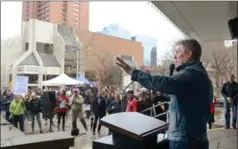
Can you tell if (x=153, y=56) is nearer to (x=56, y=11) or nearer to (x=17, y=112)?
(x=56, y=11)

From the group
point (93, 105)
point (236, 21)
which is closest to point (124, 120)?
point (93, 105)

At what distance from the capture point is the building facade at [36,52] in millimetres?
2781

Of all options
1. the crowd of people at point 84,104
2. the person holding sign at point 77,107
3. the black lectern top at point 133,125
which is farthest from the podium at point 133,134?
the person holding sign at point 77,107

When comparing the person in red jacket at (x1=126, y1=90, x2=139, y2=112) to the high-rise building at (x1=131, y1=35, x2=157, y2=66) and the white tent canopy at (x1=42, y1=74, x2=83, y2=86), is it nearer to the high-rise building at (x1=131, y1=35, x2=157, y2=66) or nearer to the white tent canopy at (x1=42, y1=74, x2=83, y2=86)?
the high-rise building at (x1=131, y1=35, x2=157, y2=66)

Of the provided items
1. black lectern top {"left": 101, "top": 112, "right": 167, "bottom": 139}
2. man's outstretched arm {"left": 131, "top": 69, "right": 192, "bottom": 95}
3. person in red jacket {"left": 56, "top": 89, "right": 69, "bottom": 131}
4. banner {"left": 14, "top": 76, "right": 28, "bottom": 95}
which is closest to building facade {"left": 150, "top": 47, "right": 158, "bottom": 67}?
person in red jacket {"left": 56, "top": 89, "right": 69, "bottom": 131}

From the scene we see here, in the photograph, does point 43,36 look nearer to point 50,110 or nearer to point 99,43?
point 99,43

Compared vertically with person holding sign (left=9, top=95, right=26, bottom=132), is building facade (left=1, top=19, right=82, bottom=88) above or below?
above

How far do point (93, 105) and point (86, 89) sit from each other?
821 mm

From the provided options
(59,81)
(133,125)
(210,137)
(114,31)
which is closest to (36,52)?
(59,81)

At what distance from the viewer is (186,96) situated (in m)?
0.97

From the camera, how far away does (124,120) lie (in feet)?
3.99

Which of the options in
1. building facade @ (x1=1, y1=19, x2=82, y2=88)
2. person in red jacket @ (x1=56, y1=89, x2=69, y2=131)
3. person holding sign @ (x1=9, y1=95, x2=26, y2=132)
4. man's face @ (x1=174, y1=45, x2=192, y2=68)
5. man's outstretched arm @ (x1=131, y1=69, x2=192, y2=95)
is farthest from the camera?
person holding sign @ (x1=9, y1=95, x2=26, y2=132)

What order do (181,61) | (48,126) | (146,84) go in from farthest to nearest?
(48,126)
(181,61)
(146,84)

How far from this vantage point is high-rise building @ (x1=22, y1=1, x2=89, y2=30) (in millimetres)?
2811
